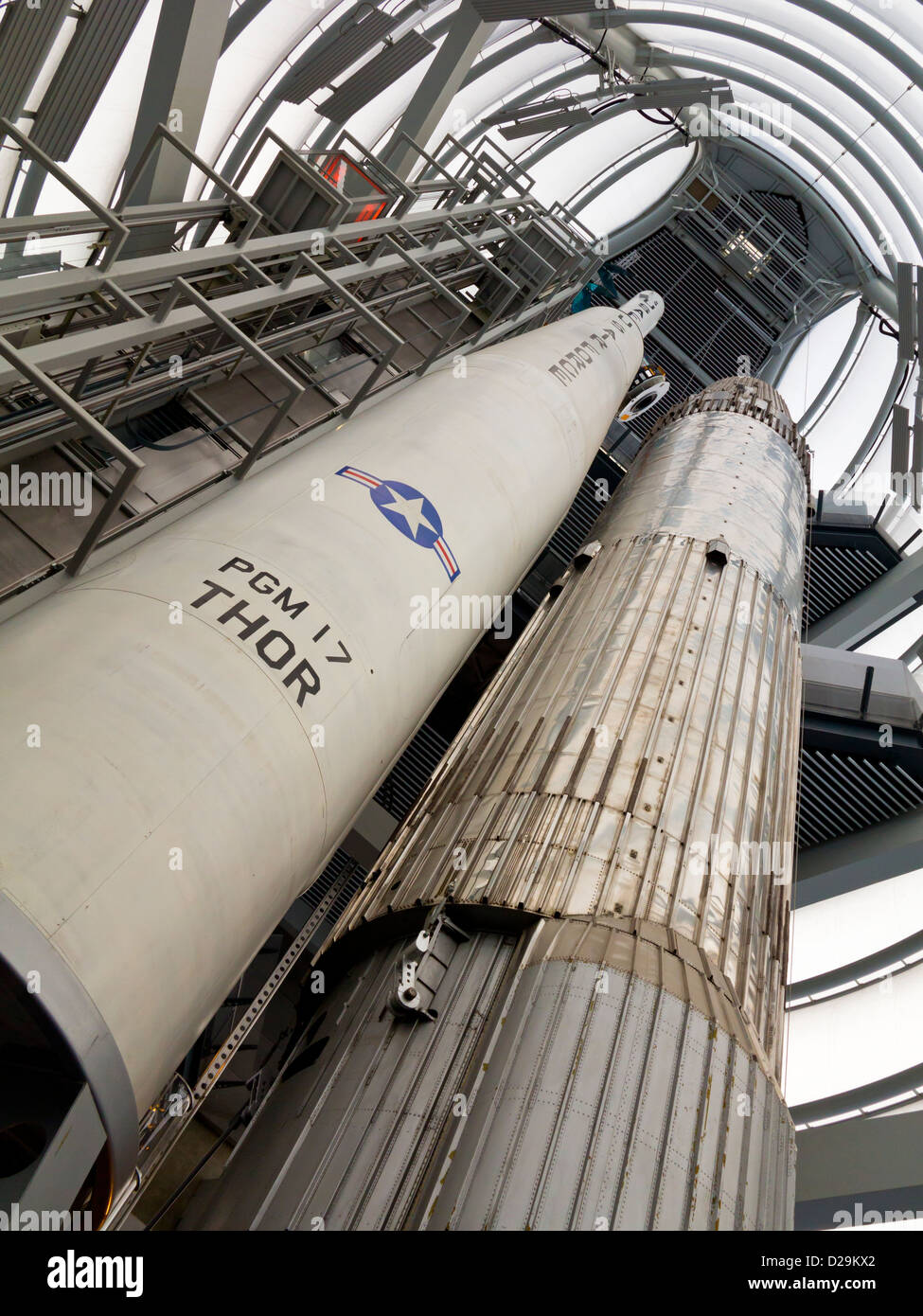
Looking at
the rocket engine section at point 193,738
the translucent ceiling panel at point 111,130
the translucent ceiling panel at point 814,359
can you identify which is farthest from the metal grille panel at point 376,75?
the translucent ceiling panel at point 814,359

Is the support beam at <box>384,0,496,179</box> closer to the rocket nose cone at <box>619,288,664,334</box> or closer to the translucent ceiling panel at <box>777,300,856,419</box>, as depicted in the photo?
the rocket nose cone at <box>619,288,664,334</box>

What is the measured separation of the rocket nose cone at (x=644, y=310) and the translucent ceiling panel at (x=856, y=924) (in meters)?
10.2

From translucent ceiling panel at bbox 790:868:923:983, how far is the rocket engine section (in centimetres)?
1175

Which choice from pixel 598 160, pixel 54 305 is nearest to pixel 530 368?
pixel 54 305

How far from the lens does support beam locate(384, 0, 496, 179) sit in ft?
43.5

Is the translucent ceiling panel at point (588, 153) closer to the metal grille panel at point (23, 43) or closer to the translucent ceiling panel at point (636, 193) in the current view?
the translucent ceiling panel at point (636, 193)

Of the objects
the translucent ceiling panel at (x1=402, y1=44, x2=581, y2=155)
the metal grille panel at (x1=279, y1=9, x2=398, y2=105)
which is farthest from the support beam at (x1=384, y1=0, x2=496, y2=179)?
the translucent ceiling panel at (x1=402, y1=44, x2=581, y2=155)

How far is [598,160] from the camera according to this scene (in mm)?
26172

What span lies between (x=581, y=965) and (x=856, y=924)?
40.7ft

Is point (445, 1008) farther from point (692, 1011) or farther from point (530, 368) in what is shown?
point (530, 368)

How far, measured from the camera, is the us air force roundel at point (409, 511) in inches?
256

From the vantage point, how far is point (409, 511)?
6648mm
